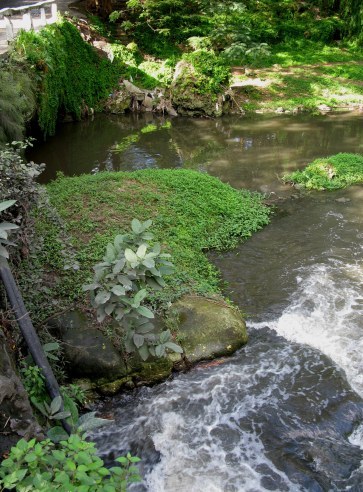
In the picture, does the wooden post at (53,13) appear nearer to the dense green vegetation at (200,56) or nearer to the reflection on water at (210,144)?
the dense green vegetation at (200,56)

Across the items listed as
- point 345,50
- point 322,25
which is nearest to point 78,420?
point 345,50

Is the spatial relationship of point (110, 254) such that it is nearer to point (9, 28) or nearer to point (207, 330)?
point (207, 330)

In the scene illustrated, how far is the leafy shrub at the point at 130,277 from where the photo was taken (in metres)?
4.34

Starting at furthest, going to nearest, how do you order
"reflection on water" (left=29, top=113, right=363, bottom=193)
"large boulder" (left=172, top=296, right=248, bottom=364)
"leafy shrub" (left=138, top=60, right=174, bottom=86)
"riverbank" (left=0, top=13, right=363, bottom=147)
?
"leafy shrub" (left=138, top=60, right=174, bottom=86), "riverbank" (left=0, top=13, right=363, bottom=147), "reflection on water" (left=29, top=113, right=363, bottom=193), "large boulder" (left=172, top=296, right=248, bottom=364)

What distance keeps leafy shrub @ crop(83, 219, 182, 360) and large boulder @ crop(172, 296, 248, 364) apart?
1.75 meters

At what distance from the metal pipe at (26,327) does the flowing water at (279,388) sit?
1.26 metres

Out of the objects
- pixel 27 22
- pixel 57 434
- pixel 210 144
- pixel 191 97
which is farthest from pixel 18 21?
pixel 57 434

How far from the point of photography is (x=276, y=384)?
243 inches

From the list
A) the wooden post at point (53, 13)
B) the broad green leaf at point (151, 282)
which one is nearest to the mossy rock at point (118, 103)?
the wooden post at point (53, 13)

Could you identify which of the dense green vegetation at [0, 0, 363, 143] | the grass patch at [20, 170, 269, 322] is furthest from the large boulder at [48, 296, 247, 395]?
the dense green vegetation at [0, 0, 363, 143]

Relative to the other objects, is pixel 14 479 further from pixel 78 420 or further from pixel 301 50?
pixel 301 50

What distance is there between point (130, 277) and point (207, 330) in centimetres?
257

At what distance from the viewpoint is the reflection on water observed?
13570 mm

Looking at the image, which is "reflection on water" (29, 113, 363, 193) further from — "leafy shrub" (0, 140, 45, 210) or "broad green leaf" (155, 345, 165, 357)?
"leafy shrub" (0, 140, 45, 210)
